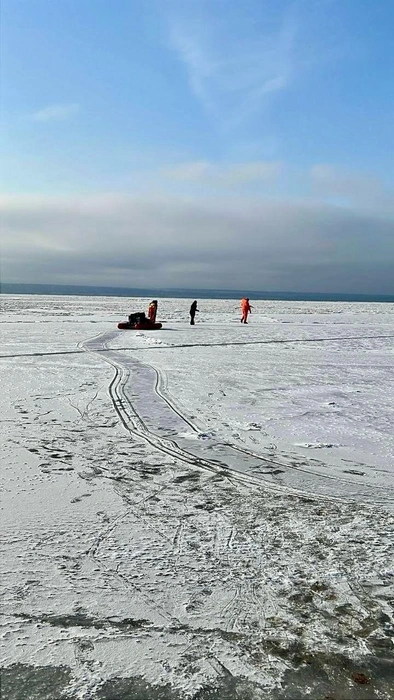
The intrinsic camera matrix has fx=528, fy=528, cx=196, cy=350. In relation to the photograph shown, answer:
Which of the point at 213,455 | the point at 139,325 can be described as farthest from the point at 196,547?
the point at 139,325

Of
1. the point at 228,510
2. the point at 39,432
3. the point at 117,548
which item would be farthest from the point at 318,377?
the point at 117,548

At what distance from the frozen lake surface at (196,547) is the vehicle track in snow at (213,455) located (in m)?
0.03

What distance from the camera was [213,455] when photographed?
5879 mm

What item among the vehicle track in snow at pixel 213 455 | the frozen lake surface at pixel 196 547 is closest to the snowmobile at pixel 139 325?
the vehicle track in snow at pixel 213 455

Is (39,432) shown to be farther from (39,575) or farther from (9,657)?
(9,657)

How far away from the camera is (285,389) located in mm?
9875

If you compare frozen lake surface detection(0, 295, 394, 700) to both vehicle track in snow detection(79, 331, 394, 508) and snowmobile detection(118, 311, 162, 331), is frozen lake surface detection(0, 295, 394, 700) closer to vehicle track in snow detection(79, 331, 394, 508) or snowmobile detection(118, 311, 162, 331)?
vehicle track in snow detection(79, 331, 394, 508)

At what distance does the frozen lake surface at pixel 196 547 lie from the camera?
2.57m

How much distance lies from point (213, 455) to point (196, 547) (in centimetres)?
217

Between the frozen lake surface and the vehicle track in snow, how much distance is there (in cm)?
3

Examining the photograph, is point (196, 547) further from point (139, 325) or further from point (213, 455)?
point (139, 325)

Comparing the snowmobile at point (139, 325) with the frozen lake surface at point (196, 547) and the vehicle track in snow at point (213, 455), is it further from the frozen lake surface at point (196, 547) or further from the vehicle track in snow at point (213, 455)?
the frozen lake surface at point (196, 547)

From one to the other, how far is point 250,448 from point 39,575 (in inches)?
130

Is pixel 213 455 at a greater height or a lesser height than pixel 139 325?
lesser
